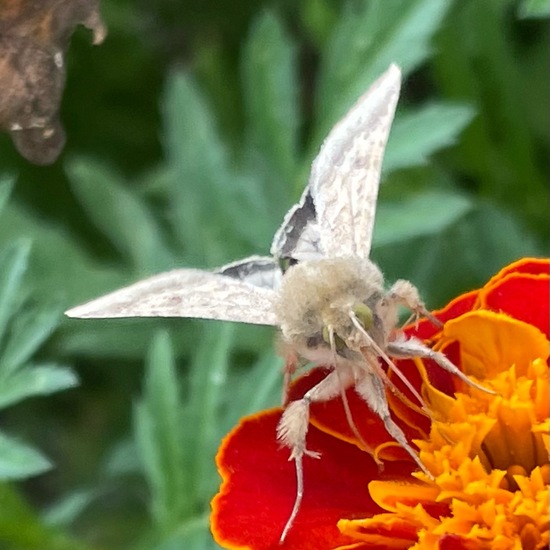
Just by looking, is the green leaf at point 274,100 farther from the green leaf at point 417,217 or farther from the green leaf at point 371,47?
the green leaf at point 417,217

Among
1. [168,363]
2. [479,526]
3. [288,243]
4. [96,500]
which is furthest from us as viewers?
[96,500]

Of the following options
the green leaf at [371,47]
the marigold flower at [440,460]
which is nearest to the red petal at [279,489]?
the marigold flower at [440,460]

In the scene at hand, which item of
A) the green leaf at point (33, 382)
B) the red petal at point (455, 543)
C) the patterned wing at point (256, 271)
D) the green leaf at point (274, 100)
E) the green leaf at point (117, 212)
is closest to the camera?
the red petal at point (455, 543)

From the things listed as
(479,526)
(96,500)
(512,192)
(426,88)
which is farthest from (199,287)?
(426,88)

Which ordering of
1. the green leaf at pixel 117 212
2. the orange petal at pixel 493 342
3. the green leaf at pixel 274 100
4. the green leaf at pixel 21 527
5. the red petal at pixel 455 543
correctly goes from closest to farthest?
the red petal at pixel 455 543, the orange petal at pixel 493 342, the green leaf at pixel 21 527, the green leaf at pixel 274 100, the green leaf at pixel 117 212

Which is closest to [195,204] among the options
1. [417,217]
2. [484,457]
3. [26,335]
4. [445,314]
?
[417,217]

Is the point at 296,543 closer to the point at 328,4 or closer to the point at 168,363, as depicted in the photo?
the point at 168,363

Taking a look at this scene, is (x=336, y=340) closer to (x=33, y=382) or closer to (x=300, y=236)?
(x=300, y=236)
